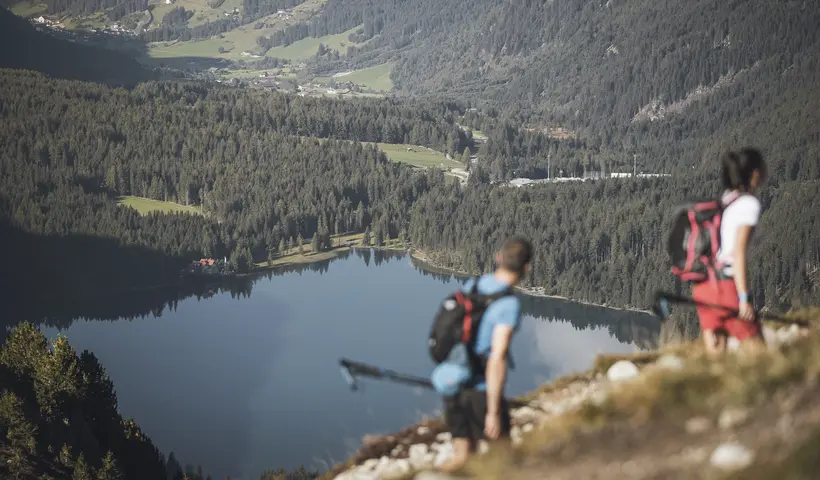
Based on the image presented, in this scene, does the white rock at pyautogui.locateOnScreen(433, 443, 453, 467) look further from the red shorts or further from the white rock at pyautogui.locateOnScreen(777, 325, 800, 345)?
the white rock at pyautogui.locateOnScreen(777, 325, 800, 345)

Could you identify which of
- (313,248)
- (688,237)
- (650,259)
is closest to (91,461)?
(688,237)

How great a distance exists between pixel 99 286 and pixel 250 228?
3618cm

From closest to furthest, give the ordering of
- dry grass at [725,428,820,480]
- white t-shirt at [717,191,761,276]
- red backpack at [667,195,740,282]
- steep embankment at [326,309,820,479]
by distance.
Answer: dry grass at [725,428,820,480], steep embankment at [326,309,820,479], white t-shirt at [717,191,761,276], red backpack at [667,195,740,282]

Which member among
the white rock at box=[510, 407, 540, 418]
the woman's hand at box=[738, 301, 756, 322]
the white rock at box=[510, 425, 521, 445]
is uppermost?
the woman's hand at box=[738, 301, 756, 322]

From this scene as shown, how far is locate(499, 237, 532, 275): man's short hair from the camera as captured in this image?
11.0 m

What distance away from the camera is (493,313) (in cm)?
1117

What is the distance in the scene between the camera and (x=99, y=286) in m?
170

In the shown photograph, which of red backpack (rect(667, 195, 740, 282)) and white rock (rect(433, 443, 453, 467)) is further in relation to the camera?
white rock (rect(433, 443, 453, 467))

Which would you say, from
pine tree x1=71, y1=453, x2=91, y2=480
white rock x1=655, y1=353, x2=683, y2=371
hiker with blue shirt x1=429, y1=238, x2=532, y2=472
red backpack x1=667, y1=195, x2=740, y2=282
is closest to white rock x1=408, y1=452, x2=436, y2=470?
hiker with blue shirt x1=429, y1=238, x2=532, y2=472

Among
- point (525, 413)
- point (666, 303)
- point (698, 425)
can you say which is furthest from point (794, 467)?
point (525, 413)

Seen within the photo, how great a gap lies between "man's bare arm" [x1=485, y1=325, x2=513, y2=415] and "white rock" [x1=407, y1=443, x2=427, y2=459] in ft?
12.8

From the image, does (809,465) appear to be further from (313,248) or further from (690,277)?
(313,248)

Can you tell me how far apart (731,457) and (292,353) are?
381 ft

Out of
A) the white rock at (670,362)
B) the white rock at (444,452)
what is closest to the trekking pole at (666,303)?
the white rock at (670,362)
